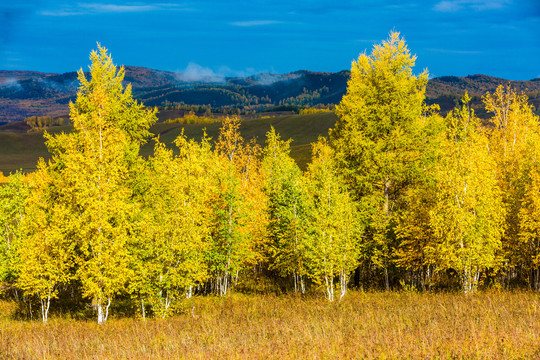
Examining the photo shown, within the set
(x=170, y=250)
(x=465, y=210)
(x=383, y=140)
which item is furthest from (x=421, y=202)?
(x=170, y=250)

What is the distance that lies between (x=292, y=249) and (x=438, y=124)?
1309 centimetres

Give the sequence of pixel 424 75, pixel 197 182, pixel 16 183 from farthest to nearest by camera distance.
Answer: pixel 16 183 → pixel 424 75 → pixel 197 182

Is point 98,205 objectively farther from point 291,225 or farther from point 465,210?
point 465,210

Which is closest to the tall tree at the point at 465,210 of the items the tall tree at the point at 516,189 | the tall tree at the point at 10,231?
the tall tree at the point at 516,189

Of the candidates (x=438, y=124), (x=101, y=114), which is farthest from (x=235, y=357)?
(x=438, y=124)

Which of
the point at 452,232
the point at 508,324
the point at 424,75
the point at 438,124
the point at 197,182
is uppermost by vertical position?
the point at 424,75

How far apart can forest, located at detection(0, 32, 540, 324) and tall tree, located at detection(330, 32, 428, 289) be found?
123 millimetres

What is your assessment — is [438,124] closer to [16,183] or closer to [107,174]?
[107,174]

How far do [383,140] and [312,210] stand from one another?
266 inches

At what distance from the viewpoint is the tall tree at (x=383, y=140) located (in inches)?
1057

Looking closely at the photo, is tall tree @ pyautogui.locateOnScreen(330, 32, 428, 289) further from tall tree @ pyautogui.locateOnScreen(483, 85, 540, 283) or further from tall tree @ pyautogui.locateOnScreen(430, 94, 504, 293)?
tall tree @ pyautogui.locateOnScreen(483, 85, 540, 283)

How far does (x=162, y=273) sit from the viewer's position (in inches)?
937

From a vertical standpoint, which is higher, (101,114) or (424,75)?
(424,75)

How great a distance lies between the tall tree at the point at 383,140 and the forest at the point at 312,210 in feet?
0.41
